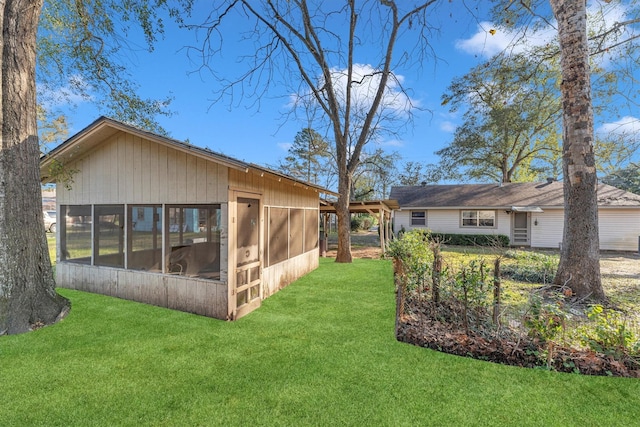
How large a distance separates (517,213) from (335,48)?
14306mm

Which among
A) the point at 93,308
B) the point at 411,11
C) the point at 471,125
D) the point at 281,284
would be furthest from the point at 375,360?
the point at 471,125

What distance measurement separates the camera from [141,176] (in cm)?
548

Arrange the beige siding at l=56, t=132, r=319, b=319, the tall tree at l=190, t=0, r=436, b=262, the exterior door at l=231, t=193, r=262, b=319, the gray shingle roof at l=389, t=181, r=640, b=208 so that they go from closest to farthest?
the beige siding at l=56, t=132, r=319, b=319 < the exterior door at l=231, t=193, r=262, b=319 < the tall tree at l=190, t=0, r=436, b=262 < the gray shingle roof at l=389, t=181, r=640, b=208

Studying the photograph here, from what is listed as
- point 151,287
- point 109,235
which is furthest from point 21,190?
point 151,287

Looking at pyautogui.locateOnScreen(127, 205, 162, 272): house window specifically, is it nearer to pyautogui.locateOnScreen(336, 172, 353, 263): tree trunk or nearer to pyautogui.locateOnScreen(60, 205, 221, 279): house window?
pyautogui.locateOnScreen(60, 205, 221, 279): house window

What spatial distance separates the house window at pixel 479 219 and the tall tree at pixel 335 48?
30.6ft

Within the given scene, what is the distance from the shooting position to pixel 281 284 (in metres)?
6.93

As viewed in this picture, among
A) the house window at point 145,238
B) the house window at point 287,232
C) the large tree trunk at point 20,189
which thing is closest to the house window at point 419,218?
the house window at point 287,232

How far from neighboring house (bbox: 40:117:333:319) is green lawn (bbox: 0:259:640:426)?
832mm

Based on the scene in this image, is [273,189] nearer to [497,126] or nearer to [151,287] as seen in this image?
[151,287]

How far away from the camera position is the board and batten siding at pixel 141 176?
191 inches

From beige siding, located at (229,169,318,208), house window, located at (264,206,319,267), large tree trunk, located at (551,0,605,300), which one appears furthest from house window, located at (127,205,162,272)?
large tree trunk, located at (551,0,605,300)

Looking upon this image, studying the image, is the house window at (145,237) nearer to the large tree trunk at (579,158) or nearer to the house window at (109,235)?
the house window at (109,235)

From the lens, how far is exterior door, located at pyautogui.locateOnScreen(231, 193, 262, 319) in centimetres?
501
